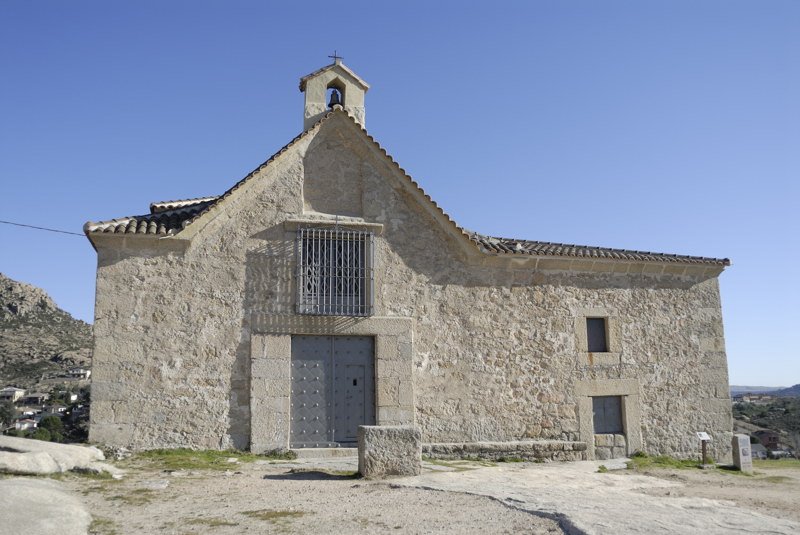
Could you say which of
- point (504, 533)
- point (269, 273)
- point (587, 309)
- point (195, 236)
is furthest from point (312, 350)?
point (504, 533)

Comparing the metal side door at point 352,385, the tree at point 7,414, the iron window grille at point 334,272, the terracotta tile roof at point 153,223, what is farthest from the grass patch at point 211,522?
the tree at point 7,414

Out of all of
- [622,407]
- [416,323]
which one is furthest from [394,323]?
[622,407]

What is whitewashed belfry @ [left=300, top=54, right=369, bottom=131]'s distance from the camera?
12766 mm

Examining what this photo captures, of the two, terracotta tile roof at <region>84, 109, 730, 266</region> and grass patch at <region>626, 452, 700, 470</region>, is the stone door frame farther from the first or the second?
grass patch at <region>626, 452, 700, 470</region>

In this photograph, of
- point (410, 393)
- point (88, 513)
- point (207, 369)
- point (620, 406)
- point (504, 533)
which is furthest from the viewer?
point (620, 406)

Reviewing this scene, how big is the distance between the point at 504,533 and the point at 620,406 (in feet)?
28.1

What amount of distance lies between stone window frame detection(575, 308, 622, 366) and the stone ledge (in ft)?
5.51

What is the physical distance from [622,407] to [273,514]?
357 inches

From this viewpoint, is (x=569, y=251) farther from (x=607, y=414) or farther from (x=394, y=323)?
(x=394, y=323)

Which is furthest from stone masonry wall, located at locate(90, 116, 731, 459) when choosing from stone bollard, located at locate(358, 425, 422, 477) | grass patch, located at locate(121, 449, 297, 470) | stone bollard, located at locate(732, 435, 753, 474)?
stone bollard, located at locate(358, 425, 422, 477)

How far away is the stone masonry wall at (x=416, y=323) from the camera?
1034cm

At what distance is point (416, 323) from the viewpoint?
11758mm

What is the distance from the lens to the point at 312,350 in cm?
1117

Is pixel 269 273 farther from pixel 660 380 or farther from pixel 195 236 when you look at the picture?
pixel 660 380
